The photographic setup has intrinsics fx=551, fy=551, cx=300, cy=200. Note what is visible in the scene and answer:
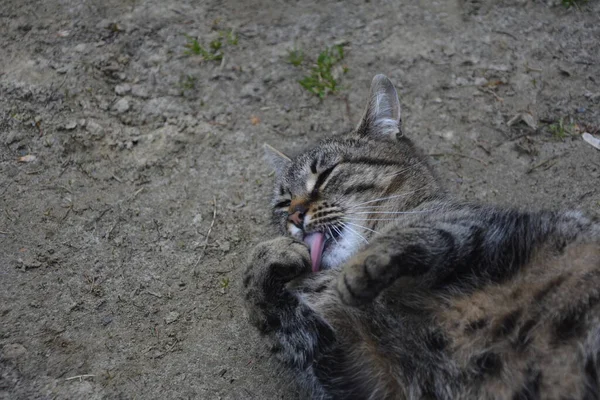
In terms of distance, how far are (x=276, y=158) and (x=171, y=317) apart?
1423 millimetres

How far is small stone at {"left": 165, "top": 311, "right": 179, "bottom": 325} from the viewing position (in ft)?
11.7

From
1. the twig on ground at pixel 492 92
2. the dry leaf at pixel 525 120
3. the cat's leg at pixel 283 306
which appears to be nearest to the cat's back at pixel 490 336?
the cat's leg at pixel 283 306

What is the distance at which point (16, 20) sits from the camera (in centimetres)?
479

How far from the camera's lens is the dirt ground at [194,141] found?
3.41m

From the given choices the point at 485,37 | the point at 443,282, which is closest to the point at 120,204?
the point at 443,282

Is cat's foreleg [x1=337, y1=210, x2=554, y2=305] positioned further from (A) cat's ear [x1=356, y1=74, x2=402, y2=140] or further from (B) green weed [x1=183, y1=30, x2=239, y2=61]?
(B) green weed [x1=183, y1=30, x2=239, y2=61]

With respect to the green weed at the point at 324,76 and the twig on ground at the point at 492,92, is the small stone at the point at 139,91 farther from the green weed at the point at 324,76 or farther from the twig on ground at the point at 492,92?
the twig on ground at the point at 492,92

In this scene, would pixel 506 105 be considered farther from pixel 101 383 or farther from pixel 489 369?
pixel 101 383

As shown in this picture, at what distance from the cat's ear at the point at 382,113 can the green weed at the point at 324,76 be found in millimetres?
952

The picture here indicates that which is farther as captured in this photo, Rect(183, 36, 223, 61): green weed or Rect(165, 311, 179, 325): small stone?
Rect(183, 36, 223, 61): green weed

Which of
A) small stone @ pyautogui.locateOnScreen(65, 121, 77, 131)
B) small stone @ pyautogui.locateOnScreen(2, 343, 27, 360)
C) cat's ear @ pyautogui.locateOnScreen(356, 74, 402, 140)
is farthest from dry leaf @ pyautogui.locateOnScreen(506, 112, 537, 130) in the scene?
small stone @ pyautogui.locateOnScreen(2, 343, 27, 360)

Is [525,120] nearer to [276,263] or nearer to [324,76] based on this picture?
[324,76]

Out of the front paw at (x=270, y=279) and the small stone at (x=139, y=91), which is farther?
the small stone at (x=139, y=91)

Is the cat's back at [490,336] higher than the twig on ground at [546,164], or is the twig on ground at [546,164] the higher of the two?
the cat's back at [490,336]
